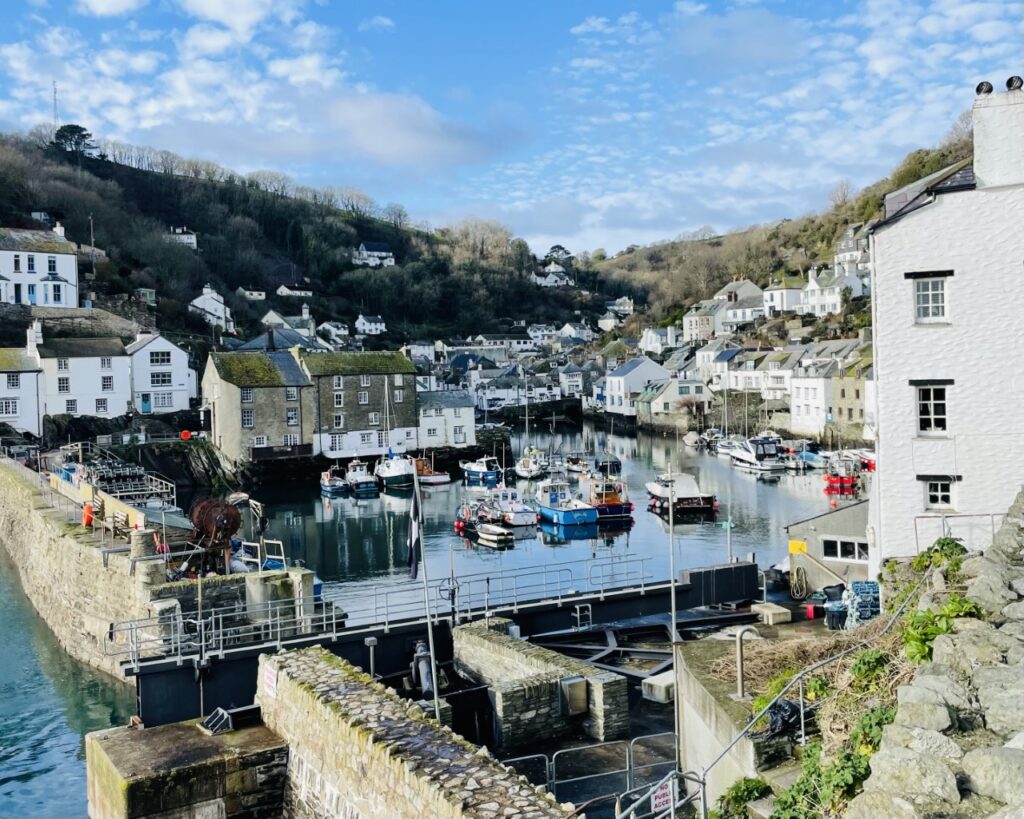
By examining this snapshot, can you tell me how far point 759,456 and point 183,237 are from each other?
109160 mm

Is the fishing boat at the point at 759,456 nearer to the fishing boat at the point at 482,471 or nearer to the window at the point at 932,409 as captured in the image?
the fishing boat at the point at 482,471

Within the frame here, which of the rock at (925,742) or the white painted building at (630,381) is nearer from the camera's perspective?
the rock at (925,742)

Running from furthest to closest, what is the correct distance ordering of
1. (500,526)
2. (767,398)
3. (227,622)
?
1. (767,398)
2. (500,526)
3. (227,622)

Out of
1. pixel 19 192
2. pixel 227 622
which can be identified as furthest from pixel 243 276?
pixel 227 622

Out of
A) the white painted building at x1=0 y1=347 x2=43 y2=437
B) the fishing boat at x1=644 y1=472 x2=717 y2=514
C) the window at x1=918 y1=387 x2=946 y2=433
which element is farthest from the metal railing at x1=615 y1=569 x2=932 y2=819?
the white painted building at x1=0 y1=347 x2=43 y2=437

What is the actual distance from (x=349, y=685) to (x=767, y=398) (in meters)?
87.7

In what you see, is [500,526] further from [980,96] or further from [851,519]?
[980,96]

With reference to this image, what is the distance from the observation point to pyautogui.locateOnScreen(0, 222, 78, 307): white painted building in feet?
282

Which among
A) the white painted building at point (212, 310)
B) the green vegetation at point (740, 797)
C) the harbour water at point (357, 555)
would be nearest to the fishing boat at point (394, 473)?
the harbour water at point (357, 555)

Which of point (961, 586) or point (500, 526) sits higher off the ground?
point (961, 586)

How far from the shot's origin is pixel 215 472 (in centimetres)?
6806

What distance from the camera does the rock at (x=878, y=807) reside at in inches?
258

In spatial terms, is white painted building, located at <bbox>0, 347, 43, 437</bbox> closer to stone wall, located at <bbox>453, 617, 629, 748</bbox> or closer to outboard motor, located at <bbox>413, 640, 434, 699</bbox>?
outboard motor, located at <bbox>413, 640, 434, 699</bbox>

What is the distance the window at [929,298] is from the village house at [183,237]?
136m
